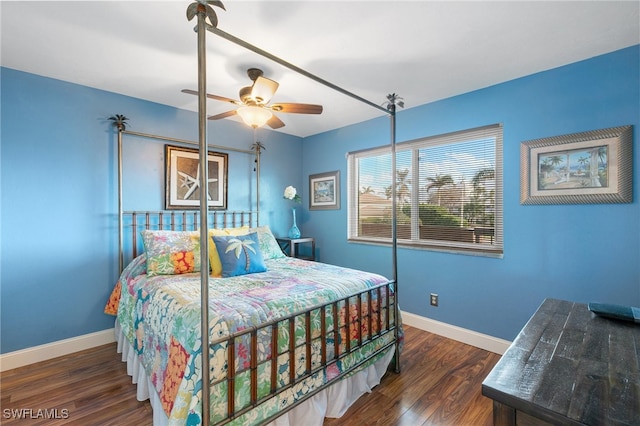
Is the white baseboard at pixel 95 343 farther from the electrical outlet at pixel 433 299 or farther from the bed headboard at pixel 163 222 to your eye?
the bed headboard at pixel 163 222

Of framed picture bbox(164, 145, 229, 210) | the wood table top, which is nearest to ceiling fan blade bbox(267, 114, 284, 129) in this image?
framed picture bbox(164, 145, 229, 210)

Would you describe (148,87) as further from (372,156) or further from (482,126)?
(482,126)

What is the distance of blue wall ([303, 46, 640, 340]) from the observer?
2072mm

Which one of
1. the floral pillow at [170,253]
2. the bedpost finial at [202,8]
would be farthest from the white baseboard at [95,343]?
the bedpost finial at [202,8]

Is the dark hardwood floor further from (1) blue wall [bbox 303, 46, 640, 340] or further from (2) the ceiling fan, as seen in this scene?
(2) the ceiling fan

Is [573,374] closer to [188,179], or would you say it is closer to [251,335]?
[251,335]

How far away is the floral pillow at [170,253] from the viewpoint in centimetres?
243

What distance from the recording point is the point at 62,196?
256 cm

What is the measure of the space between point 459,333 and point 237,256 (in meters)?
2.25

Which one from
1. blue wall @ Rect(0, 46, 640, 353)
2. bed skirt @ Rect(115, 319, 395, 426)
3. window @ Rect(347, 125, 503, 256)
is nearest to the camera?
bed skirt @ Rect(115, 319, 395, 426)

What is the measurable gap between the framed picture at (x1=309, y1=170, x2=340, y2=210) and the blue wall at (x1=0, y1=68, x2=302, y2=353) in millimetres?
2012

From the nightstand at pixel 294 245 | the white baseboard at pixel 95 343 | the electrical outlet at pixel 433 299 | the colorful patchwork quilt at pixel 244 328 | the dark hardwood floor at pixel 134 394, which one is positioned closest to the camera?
the colorful patchwork quilt at pixel 244 328

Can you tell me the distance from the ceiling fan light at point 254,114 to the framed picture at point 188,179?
1147 millimetres

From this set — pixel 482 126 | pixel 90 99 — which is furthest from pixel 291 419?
pixel 90 99
